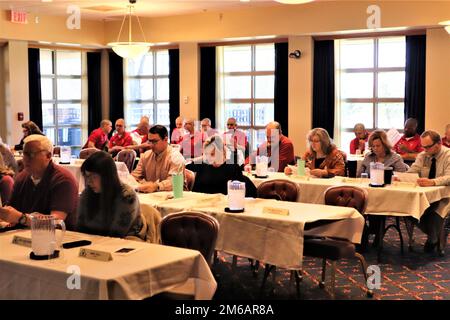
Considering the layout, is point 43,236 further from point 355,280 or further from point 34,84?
point 34,84

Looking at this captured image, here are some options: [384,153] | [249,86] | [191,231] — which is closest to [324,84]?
[249,86]

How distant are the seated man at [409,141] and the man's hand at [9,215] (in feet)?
23.5

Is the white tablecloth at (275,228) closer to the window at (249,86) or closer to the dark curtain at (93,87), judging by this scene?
the window at (249,86)

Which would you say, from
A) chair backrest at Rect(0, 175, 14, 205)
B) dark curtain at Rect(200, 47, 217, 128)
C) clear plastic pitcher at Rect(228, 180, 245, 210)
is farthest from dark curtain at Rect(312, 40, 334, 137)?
chair backrest at Rect(0, 175, 14, 205)

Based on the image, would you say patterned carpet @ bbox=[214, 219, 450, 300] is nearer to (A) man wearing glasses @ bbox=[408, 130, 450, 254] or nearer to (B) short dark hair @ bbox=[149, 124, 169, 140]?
(A) man wearing glasses @ bbox=[408, 130, 450, 254]

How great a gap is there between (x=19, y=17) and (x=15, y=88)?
133cm

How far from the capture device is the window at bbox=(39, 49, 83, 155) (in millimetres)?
13261

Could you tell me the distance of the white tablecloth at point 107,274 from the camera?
2795 mm

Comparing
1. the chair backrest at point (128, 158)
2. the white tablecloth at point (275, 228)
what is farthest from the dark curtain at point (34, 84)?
the white tablecloth at point (275, 228)

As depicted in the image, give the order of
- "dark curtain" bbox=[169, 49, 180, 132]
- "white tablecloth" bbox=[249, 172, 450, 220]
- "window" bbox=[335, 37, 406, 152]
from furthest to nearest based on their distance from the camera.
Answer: "dark curtain" bbox=[169, 49, 180, 132] → "window" bbox=[335, 37, 406, 152] → "white tablecloth" bbox=[249, 172, 450, 220]

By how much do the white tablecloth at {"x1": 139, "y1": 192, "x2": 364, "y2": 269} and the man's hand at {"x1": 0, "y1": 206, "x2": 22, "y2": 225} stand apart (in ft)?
2.73

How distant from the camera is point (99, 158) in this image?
3.68 m

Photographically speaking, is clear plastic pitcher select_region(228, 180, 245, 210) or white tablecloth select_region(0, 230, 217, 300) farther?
clear plastic pitcher select_region(228, 180, 245, 210)

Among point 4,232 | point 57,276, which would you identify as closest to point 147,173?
point 4,232
